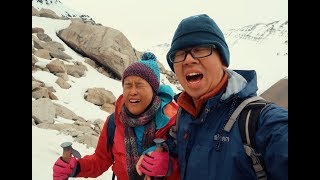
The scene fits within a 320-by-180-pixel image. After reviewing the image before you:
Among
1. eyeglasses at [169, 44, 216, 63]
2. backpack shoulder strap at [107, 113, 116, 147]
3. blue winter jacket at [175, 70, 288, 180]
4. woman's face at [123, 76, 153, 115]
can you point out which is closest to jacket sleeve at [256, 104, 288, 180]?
blue winter jacket at [175, 70, 288, 180]

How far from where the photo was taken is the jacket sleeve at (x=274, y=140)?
146 centimetres

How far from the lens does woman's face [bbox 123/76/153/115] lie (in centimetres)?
291

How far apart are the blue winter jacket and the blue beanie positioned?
7.2 inches

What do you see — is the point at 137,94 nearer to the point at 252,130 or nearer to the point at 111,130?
the point at 111,130

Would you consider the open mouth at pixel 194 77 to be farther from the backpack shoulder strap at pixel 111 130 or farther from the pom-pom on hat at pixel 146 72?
the backpack shoulder strap at pixel 111 130

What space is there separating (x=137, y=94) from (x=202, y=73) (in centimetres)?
102

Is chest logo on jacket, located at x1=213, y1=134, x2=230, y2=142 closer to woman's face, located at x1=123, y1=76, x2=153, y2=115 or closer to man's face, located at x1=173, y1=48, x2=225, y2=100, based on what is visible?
man's face, located at x1=173, y1=48, x2=225, y2=100

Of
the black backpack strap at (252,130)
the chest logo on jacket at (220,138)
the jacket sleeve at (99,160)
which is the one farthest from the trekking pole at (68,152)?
the black backpack strap at (252,130)

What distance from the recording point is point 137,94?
2918 millimetres

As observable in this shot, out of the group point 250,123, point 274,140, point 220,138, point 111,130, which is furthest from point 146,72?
point 274,140

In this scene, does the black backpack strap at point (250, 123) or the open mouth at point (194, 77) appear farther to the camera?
the open mouth at point (194, 77)

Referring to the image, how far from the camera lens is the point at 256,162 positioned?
1.62 m
